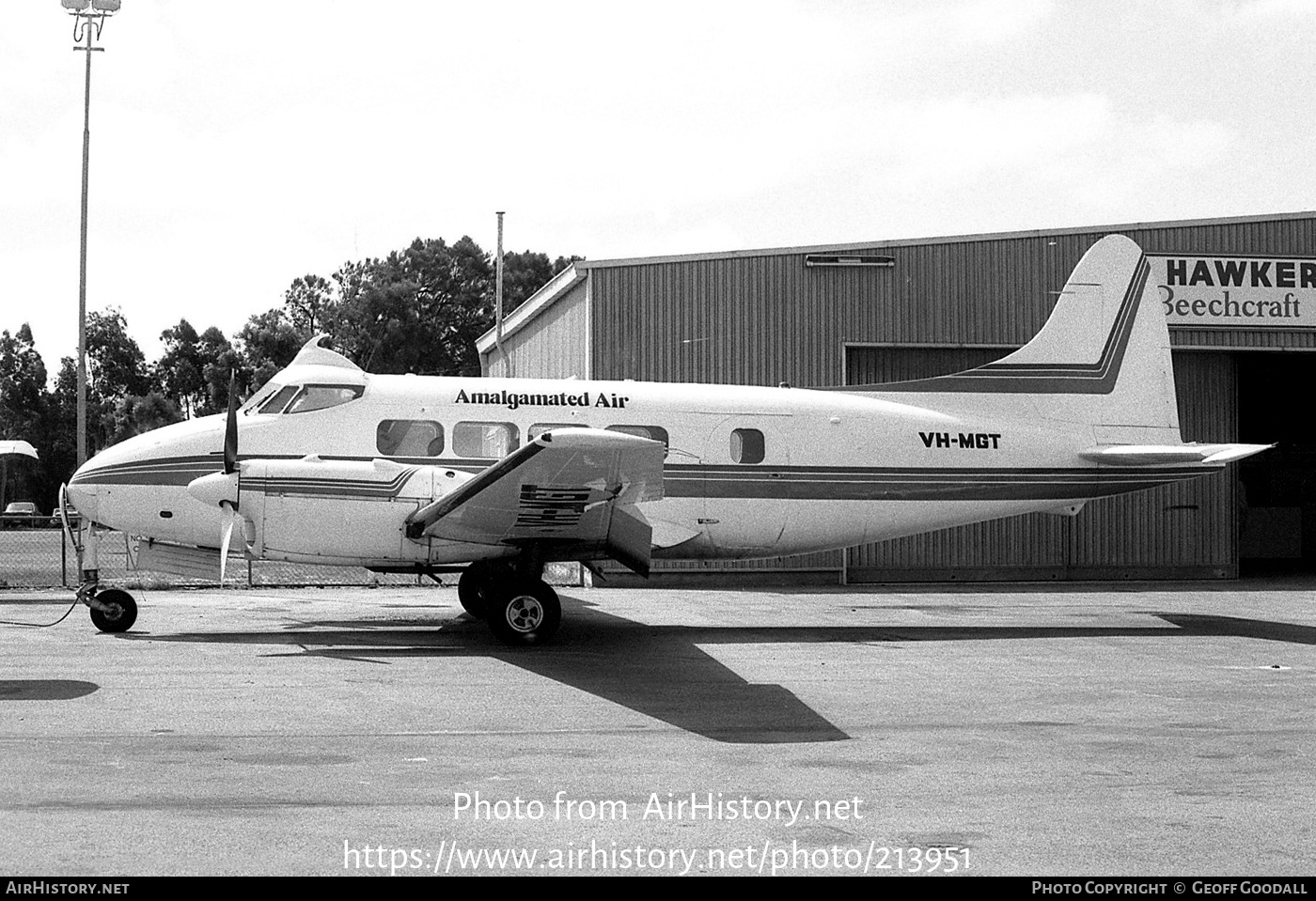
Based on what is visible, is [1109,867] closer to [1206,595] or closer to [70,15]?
[1206,595]

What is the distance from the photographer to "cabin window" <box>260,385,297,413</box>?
49.1 feet

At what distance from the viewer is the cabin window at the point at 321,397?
1498cm

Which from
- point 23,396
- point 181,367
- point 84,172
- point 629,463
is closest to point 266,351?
point 181,367

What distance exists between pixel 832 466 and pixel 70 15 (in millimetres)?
20991

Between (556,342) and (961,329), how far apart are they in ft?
27.7

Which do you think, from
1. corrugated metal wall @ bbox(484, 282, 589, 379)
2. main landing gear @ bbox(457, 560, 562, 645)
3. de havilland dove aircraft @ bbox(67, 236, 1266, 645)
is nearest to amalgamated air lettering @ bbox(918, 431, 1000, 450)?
de havilland dove aircraft @ bbox(67, 236, 1266, 645)

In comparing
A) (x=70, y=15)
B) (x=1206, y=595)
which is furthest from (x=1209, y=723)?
(x=70, y=15)

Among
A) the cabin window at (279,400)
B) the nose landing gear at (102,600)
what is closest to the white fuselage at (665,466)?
the cabin window at (279,400)

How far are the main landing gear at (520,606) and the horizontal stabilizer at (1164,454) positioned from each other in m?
7.73

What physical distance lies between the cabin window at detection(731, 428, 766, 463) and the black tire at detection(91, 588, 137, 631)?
7.41m

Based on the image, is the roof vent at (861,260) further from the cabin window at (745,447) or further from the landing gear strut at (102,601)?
the landing gear strut at (102,601)

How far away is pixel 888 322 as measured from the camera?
25000mm

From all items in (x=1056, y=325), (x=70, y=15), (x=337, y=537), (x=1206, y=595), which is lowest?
(x=1206, y=595)

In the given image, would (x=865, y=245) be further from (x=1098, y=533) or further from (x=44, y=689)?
(x=44, y=689)
